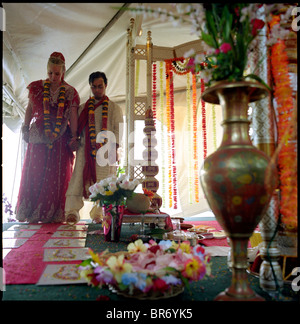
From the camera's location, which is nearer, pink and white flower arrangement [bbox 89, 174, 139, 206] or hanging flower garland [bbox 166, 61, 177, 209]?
pink and white flower arrangement [bbox 89, 174, 139, 206]

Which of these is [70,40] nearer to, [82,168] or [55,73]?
[55,73]

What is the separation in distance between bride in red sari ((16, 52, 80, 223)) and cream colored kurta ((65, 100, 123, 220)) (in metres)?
0.17

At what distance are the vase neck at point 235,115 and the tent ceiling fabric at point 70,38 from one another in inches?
107

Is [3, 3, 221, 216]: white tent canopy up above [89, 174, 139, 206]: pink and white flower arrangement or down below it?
above

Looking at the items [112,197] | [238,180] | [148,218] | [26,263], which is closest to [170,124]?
[148,218]

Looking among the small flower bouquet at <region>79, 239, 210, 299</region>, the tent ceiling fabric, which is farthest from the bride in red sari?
the small flower bouquet at <region>79, 239, 210, 299</region>

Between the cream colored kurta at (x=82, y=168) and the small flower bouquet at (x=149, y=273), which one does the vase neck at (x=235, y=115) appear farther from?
the cream colored kurta at (x=82, y=168)

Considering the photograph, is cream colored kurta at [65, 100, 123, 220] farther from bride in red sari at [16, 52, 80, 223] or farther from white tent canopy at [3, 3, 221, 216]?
white tent canopy at [3, 3, 221, 216]

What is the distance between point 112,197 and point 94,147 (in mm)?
1368

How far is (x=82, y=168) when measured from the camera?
3512 mm

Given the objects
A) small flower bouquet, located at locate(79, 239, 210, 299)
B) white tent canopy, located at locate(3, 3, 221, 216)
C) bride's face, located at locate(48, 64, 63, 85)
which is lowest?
small flower bouquet, located at locate(79, 239, 210, 299)

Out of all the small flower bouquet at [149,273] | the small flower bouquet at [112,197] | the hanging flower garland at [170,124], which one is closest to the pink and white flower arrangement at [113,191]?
the small flower bouquet at [112,197]

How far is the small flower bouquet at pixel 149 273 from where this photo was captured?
3.39 ft

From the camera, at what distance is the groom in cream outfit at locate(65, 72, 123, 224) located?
344cm
